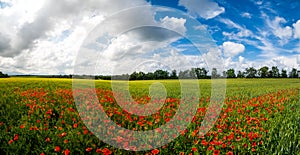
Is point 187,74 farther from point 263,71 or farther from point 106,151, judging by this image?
point 263,71

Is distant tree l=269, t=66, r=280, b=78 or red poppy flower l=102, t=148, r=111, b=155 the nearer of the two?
red poppy flower l=102, t=148, r=111, b=155

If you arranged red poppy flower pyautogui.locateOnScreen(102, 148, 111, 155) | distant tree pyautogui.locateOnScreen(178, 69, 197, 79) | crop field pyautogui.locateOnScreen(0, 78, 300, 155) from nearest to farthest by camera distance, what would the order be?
red poppy flower pyautogui.locateOnScreen(102, 148, 111, 155)
crop field pyautogui.locateOnScreen(0, 78, 300, 155)
distant tree pyautogui.locateOnScreen(178, 69, 197, 79)

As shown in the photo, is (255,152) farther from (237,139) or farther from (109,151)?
(109,151)

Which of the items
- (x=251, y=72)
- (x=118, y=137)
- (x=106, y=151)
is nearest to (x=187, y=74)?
(x=118, y=137)

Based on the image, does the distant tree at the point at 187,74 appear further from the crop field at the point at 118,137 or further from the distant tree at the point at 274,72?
the distant tree at the point at 274,72

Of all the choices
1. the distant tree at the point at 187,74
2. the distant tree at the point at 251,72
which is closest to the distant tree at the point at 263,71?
the distant tree at the point at 251,72

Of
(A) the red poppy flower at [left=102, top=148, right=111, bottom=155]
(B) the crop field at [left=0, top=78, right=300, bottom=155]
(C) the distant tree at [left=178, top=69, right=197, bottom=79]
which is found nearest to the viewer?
(A) the red poppy flower at [left=102, top=148, right=111, bottom=155]

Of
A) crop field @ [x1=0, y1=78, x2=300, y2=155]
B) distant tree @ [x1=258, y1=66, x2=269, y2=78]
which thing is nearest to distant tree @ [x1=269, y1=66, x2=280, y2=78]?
distant tree @ [x1=258, y1=66, x2=269, y2=78]

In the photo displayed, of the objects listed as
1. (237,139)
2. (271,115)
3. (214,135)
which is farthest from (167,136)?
(271,115)

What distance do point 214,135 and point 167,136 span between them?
121 cm

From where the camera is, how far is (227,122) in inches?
285

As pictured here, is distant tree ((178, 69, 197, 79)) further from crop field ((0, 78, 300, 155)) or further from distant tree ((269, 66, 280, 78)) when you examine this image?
distant tree ((269, 66, 280, 78))

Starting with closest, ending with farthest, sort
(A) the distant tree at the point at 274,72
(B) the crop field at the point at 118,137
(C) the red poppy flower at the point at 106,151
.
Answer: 1. (C) the red poppy flower at the point at 106,151
2. (B) the crop field at the point at 118,137
3. (A) the distant tree at the point at 274,72

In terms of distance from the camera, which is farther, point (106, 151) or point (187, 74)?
point (187, 74)
